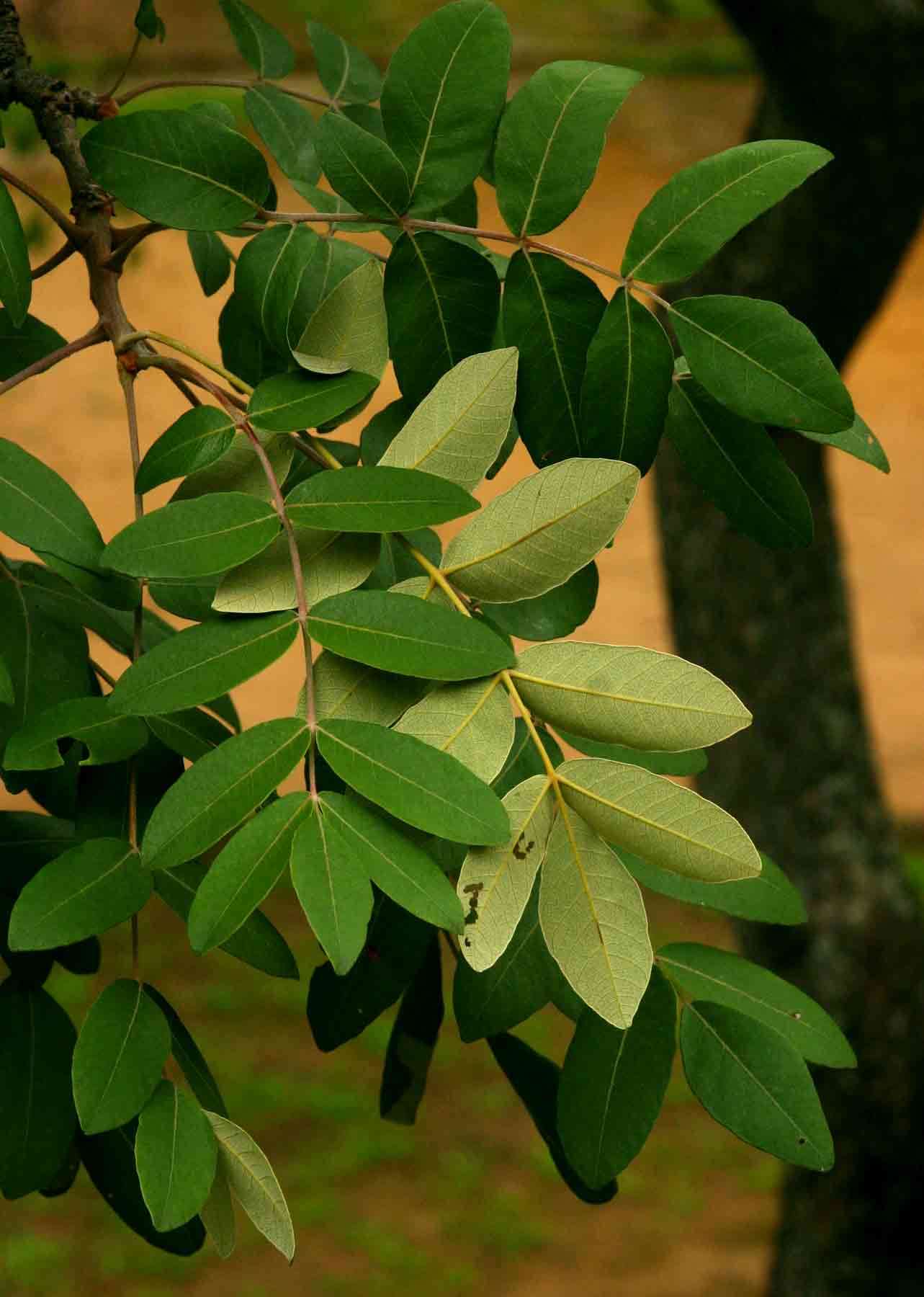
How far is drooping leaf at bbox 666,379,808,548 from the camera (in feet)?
2.25

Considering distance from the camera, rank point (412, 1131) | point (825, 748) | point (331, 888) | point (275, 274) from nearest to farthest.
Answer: point (331, 888) < point (275, 274) < point (825, 748) < point (412, 1131)

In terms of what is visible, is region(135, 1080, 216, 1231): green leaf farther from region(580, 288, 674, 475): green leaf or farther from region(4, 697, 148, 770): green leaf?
region(580, 288, 674, 475): green leaf

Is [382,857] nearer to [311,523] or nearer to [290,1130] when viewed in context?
[311,523]

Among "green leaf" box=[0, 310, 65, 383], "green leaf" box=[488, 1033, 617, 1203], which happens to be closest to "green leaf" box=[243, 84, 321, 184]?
"green leaf" box=[0, 310, 65, 383]

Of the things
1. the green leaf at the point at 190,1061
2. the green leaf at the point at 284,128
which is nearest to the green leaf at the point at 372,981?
the green leaf at the point at 190,1061

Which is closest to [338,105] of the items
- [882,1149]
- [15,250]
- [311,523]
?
[15,250]

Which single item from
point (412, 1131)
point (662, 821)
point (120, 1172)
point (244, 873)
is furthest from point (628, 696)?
point (412, 1131)

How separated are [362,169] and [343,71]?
0.33 metres

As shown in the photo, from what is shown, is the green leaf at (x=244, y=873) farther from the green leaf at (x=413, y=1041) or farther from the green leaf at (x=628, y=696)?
the green leaf at (x=413, y=1041)

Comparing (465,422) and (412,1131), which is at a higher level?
(465,422)

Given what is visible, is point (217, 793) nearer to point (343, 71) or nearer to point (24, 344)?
point (24, 344)

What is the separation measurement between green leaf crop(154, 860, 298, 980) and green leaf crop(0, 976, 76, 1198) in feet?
0.26

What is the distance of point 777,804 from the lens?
2148 mm

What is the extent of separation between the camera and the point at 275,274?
28.9 inches
